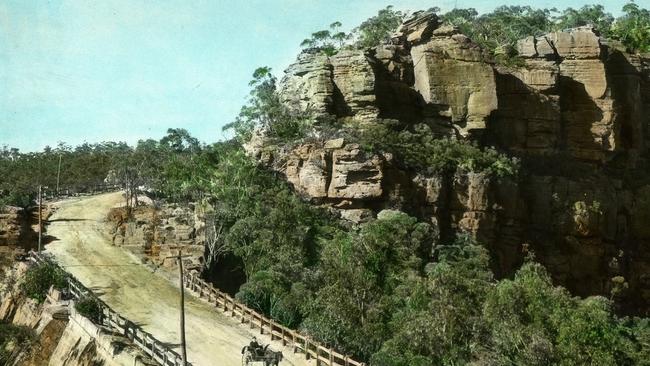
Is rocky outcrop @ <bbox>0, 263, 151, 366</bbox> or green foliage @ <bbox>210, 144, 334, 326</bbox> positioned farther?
green foliage @ <bbox>210, 144, 334, 326</bbox>

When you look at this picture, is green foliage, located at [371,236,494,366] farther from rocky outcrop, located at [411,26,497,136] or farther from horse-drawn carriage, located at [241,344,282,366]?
rocky outcrop, located at [411,26,497,136]

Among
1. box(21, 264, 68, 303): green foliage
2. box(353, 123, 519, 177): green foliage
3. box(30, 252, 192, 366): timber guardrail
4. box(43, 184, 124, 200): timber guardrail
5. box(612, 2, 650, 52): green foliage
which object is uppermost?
box(612, 2, 650, 52): green foliage

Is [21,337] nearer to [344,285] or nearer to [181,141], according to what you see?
[344,285]

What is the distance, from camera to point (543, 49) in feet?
198

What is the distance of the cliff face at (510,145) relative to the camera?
48.0 metres

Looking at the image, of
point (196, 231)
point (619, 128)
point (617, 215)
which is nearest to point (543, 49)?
point (619, 128)

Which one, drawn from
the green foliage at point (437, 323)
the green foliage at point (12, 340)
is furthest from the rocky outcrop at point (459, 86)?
the green foliage at point (12, 340)

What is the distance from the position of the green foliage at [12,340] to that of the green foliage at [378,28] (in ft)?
114

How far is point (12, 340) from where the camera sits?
100 feet

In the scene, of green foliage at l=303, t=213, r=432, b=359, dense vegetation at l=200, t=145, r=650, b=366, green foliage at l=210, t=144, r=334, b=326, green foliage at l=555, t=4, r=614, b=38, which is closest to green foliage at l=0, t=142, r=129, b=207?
green foliage at l=210, t=144, r=334, b=326

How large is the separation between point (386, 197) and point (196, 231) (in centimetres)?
1245

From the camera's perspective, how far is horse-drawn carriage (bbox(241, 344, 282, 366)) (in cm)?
2741

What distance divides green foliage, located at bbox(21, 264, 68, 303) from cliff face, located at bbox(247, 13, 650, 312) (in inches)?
665

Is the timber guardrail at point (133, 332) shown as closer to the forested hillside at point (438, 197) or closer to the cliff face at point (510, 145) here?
the forested hillside at point (438, 197)
